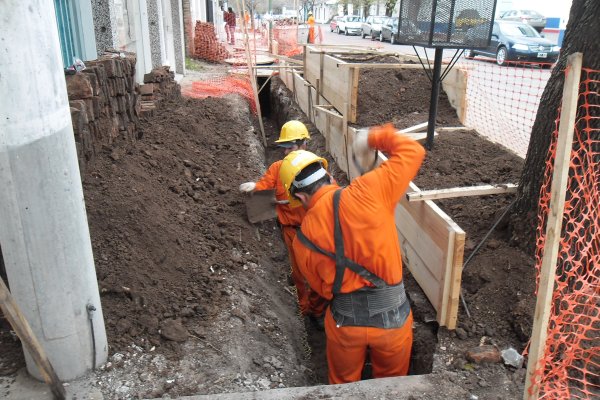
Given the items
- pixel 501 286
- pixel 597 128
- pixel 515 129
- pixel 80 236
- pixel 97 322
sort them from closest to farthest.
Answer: pixel 80 236 → pixel 97 322 → pixel 597 128 → pixel 501 286 → pixel 515 129

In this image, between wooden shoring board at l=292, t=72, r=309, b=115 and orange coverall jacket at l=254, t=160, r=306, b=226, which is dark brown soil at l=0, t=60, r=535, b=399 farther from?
wooden shoring board at l=292, t=72, r=309, b=115

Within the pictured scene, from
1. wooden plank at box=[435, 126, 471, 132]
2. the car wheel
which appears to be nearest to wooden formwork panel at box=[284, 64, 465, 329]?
wooden plank at box=[435, 126, 471, 132]

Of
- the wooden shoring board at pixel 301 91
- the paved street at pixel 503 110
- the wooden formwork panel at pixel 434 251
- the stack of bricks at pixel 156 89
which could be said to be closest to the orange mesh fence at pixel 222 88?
the stack of bricks at pixel 156 89

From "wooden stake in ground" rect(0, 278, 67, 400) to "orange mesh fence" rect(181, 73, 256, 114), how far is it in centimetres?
952

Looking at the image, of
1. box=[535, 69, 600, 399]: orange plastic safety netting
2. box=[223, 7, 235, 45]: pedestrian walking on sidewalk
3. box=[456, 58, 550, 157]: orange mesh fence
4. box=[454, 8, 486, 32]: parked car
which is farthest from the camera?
box=[223, 7, 235, 45]: pedestrian walking on sidewalk

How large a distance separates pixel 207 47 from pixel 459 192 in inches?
756

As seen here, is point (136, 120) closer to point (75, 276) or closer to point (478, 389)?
point (75, 276)

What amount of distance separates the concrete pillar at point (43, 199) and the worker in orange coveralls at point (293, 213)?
2608 millimetres

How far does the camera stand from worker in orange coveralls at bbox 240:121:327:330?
5.49m

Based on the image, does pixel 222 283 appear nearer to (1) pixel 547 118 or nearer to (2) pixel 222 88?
(1) pixel 547 118

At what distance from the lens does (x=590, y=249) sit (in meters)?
3.51

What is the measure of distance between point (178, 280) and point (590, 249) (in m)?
3.22

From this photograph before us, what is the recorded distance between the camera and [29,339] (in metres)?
2.81

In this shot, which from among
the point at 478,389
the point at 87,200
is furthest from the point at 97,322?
the point at 478,389
